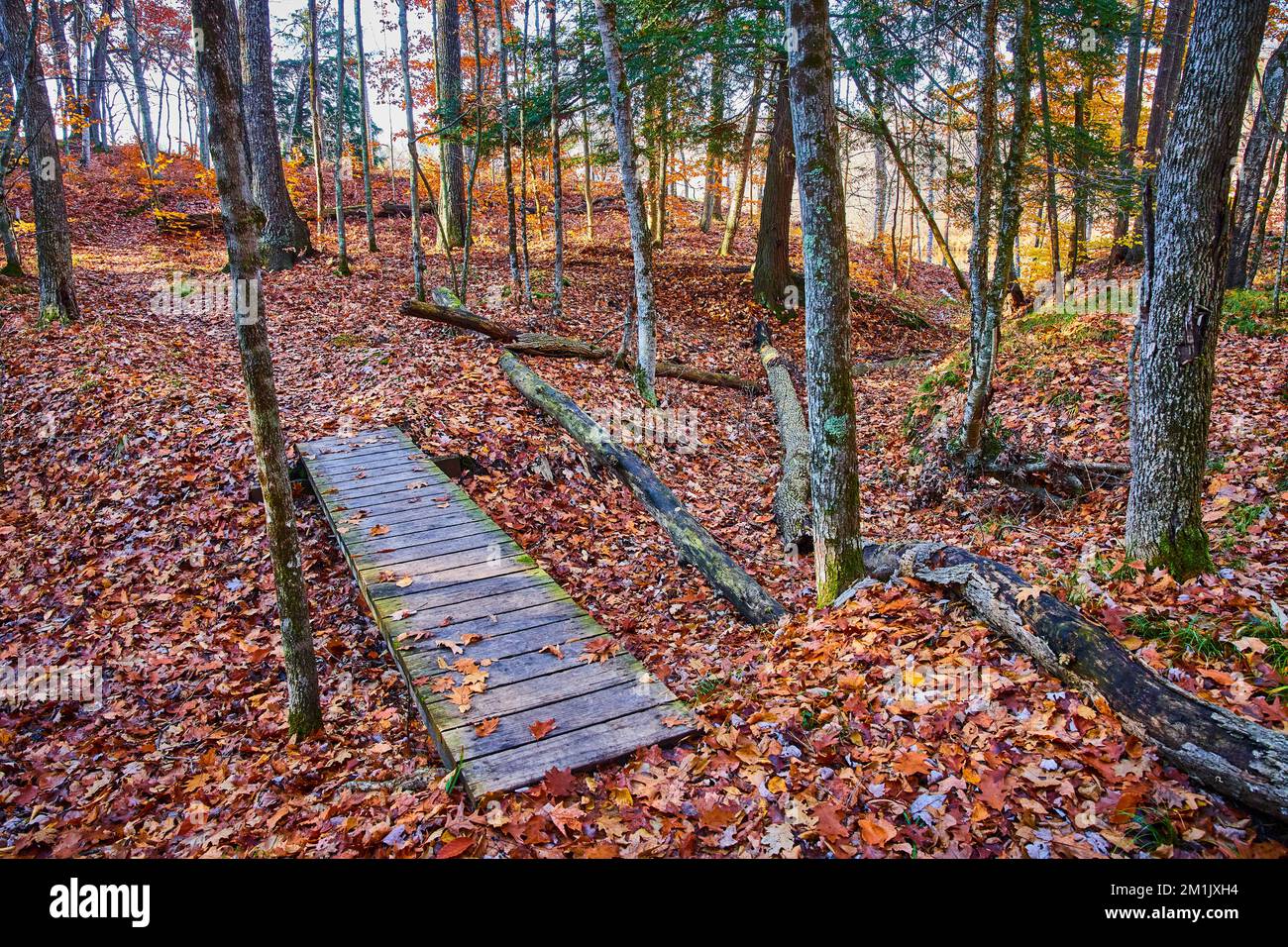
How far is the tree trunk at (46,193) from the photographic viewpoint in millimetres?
11156

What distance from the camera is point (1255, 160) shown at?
10.1m

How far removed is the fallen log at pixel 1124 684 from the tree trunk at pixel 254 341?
13.6ft

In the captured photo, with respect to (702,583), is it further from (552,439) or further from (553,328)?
(553,328)

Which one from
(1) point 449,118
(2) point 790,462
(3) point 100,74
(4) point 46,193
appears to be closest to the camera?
(2) point 790,462

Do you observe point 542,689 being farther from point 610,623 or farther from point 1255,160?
point 1255,160

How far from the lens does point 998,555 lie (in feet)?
19.4

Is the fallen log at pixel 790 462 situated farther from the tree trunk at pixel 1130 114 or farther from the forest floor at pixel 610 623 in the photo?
the tree trunk at pixel 1130 114

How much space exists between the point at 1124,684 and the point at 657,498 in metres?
4.94

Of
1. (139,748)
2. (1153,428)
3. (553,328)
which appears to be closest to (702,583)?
(1153,428)

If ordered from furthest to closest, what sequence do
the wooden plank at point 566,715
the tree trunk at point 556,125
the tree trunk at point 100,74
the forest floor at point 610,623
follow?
1. the tree trunk at point 100,74
2. the tree trunk at point 556,125
3. the wooden plank at point 566,715
4. the forest floor at point 610,623

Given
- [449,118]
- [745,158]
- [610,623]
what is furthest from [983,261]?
[745,158]

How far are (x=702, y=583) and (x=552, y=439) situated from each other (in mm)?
3287

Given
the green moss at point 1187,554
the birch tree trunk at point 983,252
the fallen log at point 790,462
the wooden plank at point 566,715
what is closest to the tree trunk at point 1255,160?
the birch tree trunk at point 983,252

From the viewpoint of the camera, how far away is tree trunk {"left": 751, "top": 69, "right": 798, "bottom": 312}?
50.9 ft
